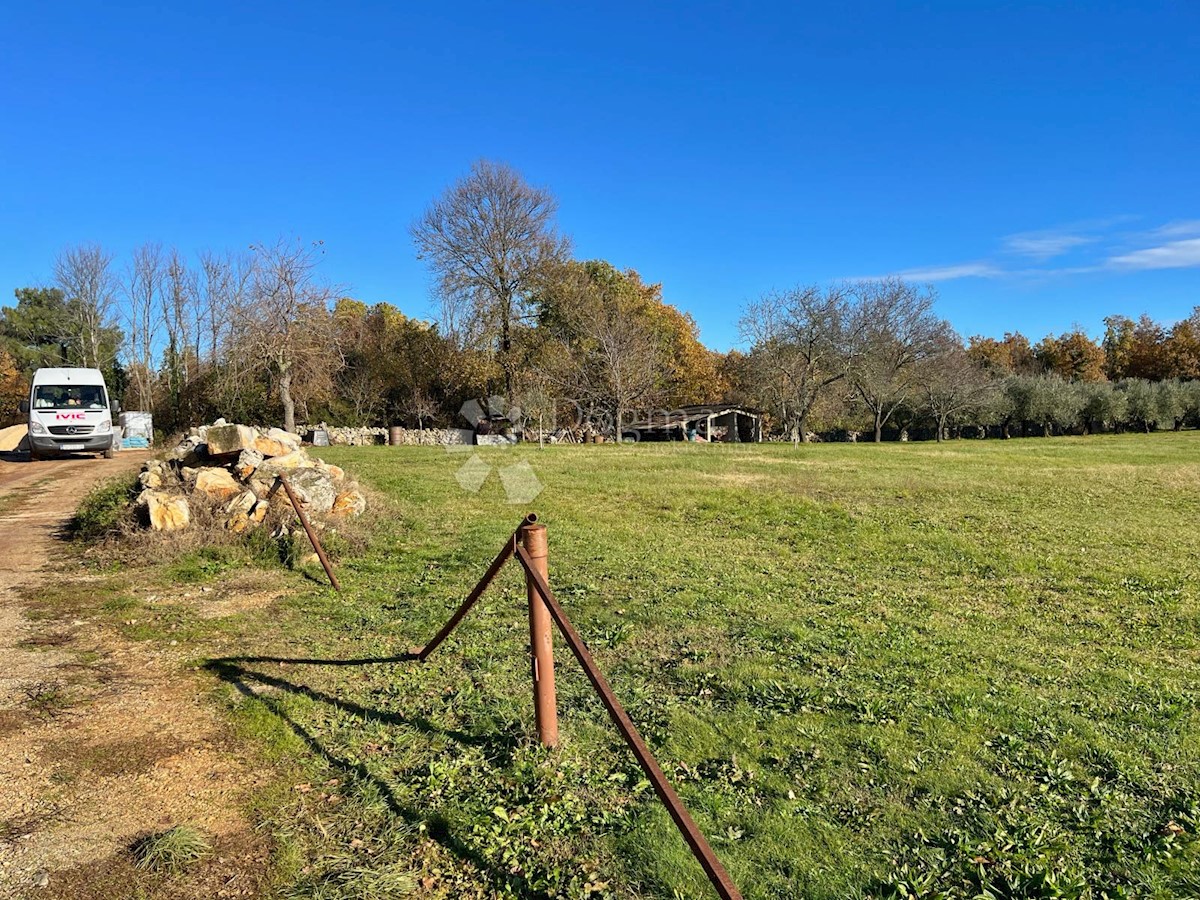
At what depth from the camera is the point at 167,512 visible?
24.1 feet

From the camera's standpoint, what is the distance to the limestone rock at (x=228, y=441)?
8.70 metres

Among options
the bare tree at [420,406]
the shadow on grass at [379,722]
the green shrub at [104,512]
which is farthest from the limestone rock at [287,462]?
the bare tree at [420,406]

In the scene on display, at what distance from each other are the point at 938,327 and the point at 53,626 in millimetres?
43896

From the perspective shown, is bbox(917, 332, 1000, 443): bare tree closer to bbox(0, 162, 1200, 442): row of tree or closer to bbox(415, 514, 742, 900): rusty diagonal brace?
bbox(0, 162, 1200, 442): row of tree

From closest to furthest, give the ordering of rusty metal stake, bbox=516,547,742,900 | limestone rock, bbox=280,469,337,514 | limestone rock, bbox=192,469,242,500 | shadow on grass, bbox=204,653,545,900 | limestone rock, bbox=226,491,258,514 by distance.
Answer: rusty metal stake, bbox=516,547,742,900 → shadow on grass, bbox=204,653,545,900 → limestone rock, bbox=226,491,258,514 → limestone rock, bbox=192,469,242,500 → limestone rock, bbox=280,469,337,514

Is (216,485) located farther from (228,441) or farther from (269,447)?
(269,447)

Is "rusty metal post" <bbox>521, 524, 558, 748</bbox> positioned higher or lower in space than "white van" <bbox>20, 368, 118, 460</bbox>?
lower

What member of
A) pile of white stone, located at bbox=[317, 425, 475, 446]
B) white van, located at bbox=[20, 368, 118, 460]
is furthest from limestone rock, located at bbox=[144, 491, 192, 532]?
pile of white stone, located at bbox=[317, 425, 475, 446]

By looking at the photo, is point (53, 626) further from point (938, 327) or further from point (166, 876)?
point (938, 327)

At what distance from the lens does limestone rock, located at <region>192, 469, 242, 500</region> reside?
7.96m

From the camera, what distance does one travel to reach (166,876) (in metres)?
2.37

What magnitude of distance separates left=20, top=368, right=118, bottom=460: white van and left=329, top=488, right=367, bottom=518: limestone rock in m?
14.0

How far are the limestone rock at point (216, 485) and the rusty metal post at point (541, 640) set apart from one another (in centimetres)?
638

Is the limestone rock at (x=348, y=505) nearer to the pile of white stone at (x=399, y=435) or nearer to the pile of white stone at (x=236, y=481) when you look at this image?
the pile of white stone at (x=236, y=481)
